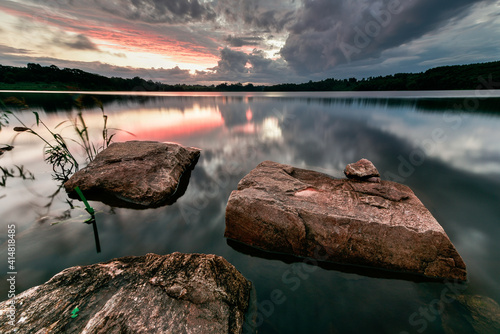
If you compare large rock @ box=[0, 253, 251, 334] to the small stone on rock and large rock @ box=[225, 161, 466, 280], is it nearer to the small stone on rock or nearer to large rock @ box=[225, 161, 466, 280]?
large rock @ box=[225, 161, 466, 280]

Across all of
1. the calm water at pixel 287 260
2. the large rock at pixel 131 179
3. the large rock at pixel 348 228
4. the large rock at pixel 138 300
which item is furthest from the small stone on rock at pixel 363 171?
the large rock at pixel 131 179

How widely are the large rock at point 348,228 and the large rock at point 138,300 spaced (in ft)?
4.17

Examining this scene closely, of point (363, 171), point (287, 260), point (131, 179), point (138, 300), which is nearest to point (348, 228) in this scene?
point (287, 260)

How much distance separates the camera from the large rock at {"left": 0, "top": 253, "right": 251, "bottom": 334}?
6.21 feet

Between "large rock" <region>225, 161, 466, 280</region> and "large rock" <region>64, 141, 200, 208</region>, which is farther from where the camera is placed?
"large rock" <region>64, 141, 200, 208</region>

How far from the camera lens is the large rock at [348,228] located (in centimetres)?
314

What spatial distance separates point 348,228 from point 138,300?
3.47 m

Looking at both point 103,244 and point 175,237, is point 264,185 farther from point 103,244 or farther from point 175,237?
point 103,244

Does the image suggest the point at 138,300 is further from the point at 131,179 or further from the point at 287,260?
the point at 131,179

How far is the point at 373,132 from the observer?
47.5ft

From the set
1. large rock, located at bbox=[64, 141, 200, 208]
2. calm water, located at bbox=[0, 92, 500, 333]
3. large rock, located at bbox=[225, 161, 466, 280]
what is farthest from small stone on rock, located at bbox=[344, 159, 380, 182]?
large rock, located at bbox=[64, 141, 200, 208]

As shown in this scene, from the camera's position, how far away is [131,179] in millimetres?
5480

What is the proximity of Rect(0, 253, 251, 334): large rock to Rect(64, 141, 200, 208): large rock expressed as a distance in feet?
9.63

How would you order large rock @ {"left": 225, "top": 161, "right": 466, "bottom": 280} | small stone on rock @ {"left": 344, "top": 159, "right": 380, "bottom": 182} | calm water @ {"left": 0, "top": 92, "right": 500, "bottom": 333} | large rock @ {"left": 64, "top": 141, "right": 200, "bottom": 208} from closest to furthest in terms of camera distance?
calm water @ {"left": 0, "top": 92, "right": 500, "bottom": 333} → large rock @ {"left": 225, "top": 161, "right": 466, "bottom": 280} → small stone on rock @ {"left": 344, "top": 159, "right": 380, "bottom": 182} → large rock @ {"left": 64, "top": 141, "right": 200, "bottom": 208}
